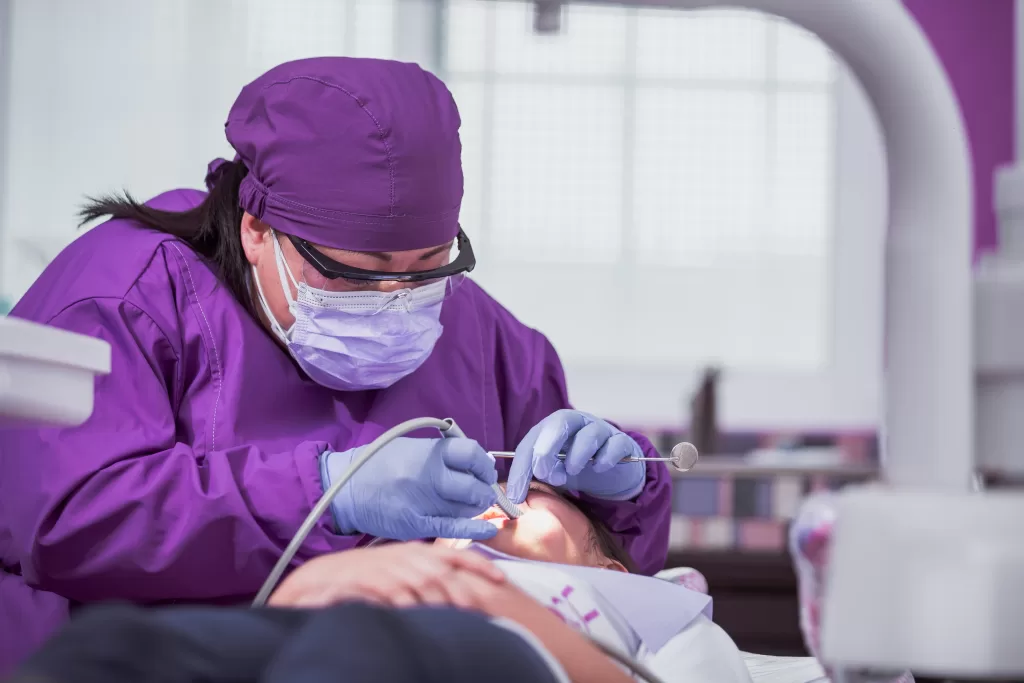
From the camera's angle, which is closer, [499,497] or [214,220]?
[499,497]

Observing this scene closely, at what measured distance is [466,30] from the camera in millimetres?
3943

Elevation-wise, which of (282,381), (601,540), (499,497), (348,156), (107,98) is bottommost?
(601,540)

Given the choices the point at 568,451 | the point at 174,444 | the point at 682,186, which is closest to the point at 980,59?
the point at 682,186

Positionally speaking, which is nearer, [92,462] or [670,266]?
[92,462]

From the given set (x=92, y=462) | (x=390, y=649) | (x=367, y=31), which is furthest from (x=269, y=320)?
(x=367, y=31)

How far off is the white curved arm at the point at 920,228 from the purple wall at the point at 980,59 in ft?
11.7

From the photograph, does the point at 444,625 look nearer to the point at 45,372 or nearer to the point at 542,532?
the point at 45,372

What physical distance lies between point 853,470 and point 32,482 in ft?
8.36

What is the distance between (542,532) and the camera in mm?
1460

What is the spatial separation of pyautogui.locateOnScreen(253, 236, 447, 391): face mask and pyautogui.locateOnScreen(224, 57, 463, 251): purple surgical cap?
8 centimetres

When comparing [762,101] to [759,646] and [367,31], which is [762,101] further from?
[759,646]

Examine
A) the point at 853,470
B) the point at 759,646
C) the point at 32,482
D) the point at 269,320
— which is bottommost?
the point at 759,646

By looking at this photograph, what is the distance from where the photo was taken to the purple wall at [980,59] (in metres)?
3.89

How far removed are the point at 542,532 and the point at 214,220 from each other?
649 millimetres
